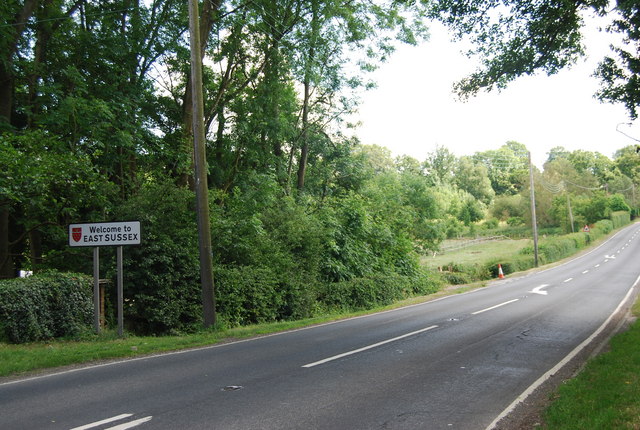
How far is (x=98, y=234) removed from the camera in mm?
11227

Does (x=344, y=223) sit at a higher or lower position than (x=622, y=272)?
higher

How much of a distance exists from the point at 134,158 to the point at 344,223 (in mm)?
11461

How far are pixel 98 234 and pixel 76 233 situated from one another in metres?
0.53

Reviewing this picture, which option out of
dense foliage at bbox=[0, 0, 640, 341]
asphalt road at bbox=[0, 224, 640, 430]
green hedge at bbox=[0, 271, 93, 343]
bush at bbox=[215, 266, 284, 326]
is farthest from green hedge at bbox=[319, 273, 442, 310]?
green hedge at bbox=[0, 271, 93, 343]

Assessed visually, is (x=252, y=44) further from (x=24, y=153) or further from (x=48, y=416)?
(x=48, y=416)

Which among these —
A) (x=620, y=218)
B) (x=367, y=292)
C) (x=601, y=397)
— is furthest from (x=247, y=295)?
(x=620, y=218)

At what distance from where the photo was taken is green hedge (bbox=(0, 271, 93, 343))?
975cm

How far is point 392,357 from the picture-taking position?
9.34m

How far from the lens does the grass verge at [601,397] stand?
17.2 feet

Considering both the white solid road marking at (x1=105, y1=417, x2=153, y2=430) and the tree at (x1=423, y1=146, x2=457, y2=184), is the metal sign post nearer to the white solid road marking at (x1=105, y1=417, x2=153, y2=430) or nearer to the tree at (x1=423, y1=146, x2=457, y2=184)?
the white solid road marking at (x1=105, y1=417, x2=153, y2=430)

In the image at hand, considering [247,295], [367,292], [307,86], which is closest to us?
[247,295]

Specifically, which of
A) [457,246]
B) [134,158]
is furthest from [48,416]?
[457,246]

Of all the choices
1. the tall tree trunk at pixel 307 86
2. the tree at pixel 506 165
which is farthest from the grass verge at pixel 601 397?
the tree at pixel 506 165

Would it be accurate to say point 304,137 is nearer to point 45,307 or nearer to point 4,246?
point 4,246
